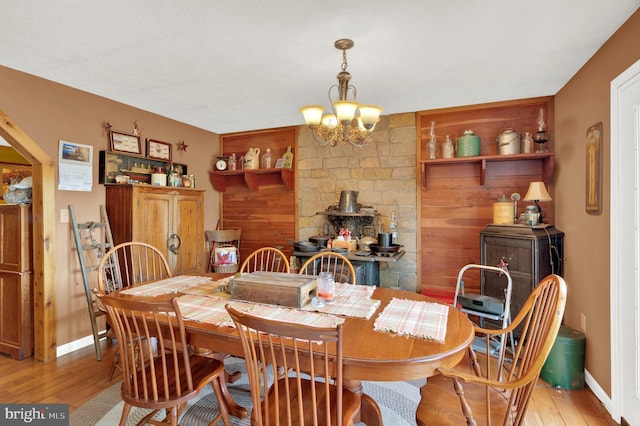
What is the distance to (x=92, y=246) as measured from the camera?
9.90 feet

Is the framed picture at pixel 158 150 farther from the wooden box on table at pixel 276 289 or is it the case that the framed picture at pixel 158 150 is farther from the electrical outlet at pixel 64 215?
the wooden box on table at pixel 276 289

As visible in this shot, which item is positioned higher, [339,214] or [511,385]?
[339,214]

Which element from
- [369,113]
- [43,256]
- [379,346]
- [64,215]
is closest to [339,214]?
[369,113]

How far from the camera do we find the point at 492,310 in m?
2.58

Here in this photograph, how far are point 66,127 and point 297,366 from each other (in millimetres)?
3059

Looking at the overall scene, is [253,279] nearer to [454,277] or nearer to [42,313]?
[42,313]

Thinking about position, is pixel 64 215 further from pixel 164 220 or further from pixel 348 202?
pixel 348 202

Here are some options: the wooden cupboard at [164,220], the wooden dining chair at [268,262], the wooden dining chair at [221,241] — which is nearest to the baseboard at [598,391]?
the wooden dining chair at [268,262]

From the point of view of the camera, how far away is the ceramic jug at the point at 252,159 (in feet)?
14.2

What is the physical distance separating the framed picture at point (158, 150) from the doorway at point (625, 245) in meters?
4.03

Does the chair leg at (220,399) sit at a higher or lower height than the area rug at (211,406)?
higher

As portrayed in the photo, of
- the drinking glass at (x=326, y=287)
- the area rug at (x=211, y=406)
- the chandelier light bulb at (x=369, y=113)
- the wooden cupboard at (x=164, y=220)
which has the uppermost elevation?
the chandelier light bulb at (x=369, y=113)

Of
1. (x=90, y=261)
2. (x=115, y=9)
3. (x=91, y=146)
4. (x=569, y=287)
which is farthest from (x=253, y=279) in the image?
(x=569, y=287)

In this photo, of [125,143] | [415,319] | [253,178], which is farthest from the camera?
[253,178]
